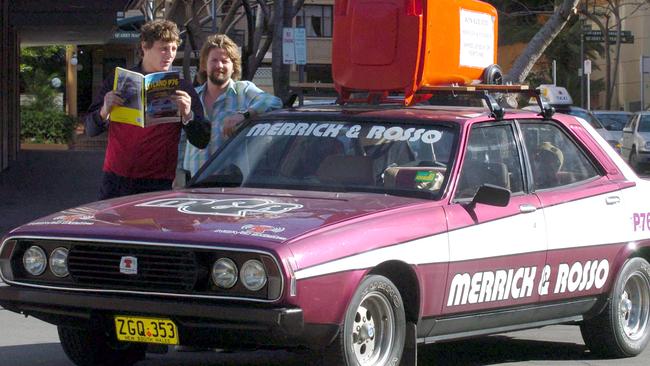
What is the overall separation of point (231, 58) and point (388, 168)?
7.05 ft

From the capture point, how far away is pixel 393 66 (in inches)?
315

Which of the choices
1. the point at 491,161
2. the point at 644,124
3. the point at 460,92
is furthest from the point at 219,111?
the point at 644,124

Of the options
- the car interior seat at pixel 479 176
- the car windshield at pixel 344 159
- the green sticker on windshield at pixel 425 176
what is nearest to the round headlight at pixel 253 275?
the car windshield at pixel 344 159

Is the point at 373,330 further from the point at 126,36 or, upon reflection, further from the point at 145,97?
the point at 126,36

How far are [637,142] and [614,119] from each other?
15.6 feet

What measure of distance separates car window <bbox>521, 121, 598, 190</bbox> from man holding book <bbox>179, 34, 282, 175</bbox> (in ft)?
5.97

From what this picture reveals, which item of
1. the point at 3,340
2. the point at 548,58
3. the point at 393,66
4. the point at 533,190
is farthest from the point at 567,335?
the point at 548,58

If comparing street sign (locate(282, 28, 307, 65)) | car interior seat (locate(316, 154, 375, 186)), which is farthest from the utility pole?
car interior seat (locate(316, 154, 375, 186))

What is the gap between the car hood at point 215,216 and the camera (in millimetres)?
6016

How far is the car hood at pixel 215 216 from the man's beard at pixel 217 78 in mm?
1887

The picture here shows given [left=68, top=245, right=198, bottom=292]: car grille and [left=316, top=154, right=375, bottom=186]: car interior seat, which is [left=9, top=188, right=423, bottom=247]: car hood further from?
[left=316, top=154, right=375, bottom=186]: car interior seat

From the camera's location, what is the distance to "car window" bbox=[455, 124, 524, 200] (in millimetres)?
7277

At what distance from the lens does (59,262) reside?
20.9 feet

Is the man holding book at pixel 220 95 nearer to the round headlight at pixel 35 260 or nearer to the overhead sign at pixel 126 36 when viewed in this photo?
the round headlight at pixel 35 260
